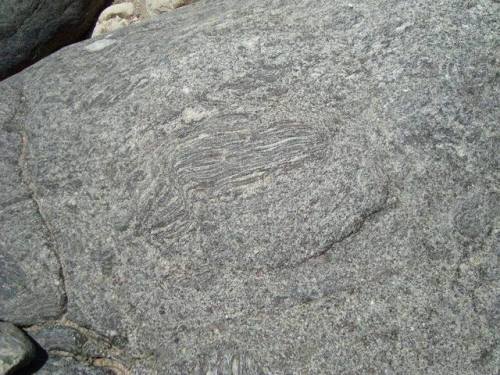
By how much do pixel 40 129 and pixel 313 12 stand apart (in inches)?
30.3

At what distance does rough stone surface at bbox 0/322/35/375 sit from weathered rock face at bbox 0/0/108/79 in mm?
997

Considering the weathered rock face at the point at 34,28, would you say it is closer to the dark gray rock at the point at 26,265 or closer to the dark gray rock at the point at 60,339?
the dark gray rock at the point at 26,265

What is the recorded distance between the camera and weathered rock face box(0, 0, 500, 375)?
133 cm

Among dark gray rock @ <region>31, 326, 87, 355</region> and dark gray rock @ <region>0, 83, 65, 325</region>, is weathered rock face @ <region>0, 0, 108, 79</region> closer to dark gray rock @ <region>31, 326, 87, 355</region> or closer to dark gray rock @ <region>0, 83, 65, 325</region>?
dark gray rock @ <region>0, 83, 65, 325</region>

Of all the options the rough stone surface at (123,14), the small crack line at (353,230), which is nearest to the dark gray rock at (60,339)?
the small crack line at (353,230)

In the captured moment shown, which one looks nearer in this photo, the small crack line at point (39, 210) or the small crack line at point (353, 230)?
the small crack line at point (353, 230)

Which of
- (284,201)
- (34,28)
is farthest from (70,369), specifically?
(34,28)

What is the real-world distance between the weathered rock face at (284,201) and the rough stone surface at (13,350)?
2.7 inches

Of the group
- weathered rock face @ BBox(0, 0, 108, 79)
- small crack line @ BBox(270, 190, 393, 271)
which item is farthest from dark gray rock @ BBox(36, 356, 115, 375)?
weathered rock face @ BBox(0, 0, 108, 79)

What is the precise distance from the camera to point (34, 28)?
2074 mm

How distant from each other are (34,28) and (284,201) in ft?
3.88

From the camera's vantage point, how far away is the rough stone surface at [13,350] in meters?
1.36

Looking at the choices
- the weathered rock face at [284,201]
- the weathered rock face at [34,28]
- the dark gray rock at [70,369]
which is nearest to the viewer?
the weathered rock face at [284,201]

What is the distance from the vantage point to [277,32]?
1.56 metres
